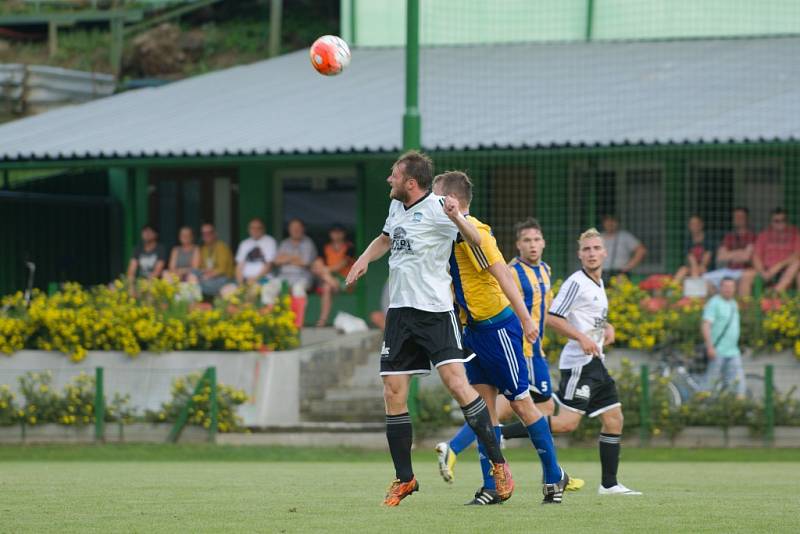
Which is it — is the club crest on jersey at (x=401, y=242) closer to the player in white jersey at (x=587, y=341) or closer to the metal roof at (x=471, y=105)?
the player in white jersey at (x=587, y=341)

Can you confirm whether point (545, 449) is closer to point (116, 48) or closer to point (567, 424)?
point (567, 424)

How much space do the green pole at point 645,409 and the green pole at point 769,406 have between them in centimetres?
137

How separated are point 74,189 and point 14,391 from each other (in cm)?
683

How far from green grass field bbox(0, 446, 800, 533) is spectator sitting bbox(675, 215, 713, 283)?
4387 mm

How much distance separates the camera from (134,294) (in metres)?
18.9

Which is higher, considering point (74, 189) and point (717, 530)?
point (74, 189)

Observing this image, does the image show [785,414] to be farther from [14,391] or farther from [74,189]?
[74,189]

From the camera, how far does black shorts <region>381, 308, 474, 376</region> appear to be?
28.2 feet

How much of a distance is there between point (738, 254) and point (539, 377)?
29.6 ft

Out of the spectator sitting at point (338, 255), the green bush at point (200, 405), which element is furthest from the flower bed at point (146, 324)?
the spectator sitting at point (338, 255)

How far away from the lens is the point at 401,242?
28.5ft

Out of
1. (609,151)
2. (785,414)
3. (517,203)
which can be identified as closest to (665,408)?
(785,414)

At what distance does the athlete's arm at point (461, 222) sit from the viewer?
8242 mm

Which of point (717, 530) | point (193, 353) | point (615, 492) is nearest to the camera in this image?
point (717, 530)
